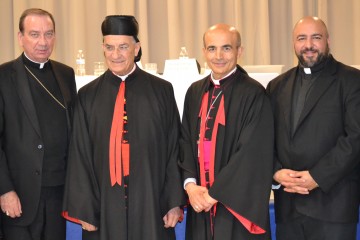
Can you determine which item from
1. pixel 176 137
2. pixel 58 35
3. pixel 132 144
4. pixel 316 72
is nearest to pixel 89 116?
pixel 132 144

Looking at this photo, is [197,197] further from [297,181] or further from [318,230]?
[318,230]

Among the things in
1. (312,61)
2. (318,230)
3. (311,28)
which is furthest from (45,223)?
(311,28)

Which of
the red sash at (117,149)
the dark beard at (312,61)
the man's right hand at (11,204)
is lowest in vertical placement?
the man's right hand at (11,204)

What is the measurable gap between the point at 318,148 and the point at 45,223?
65.5 inches

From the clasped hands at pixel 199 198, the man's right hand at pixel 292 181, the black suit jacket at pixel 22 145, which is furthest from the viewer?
the black suit jacket at pixel 22 145

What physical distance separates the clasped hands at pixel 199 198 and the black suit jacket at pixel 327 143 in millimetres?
494

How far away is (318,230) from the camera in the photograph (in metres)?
3.30

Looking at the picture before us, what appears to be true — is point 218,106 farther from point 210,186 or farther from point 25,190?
point 25,190

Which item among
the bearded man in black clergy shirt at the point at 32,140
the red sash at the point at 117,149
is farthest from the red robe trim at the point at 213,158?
the bearded man in black clergy shirt at the point at 32,140

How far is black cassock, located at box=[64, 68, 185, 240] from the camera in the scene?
10.7 ft

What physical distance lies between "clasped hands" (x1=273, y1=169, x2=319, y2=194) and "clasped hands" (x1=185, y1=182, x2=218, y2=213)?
0.44 m

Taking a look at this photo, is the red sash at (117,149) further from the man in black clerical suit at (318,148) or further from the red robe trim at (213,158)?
the man in black clerical suit at (318,148)

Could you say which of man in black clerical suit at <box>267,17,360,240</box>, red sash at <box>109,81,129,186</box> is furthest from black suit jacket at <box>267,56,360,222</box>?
red sash at <box>109,81,129,186</box>

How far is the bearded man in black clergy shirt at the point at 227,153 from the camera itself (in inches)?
125
